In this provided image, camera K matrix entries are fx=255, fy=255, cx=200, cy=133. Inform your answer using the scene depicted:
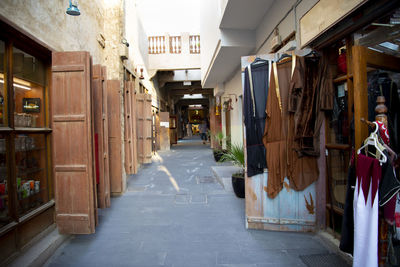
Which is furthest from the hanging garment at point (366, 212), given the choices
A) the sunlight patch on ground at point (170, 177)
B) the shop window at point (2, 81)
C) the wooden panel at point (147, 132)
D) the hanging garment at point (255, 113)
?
the wooden panel at point (147, 132)

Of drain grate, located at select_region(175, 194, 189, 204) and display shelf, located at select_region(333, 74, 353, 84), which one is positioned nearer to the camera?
display shelf, located at select_region(333, 74, 353, 84)

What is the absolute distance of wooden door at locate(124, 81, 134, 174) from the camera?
5922mm

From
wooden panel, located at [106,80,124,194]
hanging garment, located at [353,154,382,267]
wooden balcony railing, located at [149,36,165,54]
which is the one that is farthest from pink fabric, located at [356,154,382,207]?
wooden balcony railing, located at [149,36,165,54]

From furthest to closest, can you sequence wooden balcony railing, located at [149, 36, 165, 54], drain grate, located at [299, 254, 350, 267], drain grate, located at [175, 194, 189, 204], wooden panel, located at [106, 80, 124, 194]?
1. wooden balcony railing, located at [149, 36, 165, 54]
2. wooden panel, located at [106, 80, 124, 194]
3. drain grate, located at [175, 194, 189, 204]
4. drain grate, located at [299, 254, 350, 267]

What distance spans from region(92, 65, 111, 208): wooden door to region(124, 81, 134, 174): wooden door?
182cm

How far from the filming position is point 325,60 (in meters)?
2.89

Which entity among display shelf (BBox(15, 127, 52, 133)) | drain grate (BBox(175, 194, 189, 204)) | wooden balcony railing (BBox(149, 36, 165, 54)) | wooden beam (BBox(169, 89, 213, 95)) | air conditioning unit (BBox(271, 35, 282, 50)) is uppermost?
wooden balcony railing (BBox(149, 36, 165, 54))

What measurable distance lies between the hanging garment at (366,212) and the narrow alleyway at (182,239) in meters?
0.83

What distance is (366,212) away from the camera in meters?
1.72

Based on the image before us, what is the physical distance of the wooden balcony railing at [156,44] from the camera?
39.6 ft

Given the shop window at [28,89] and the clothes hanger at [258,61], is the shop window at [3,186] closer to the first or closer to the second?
the shop window at [28,89]

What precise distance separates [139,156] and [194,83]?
31.8ft

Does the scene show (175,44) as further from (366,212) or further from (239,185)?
(366,212)

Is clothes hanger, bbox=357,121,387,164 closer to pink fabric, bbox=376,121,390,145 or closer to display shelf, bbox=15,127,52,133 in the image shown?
pink fabric, bbox=376,121,390,145
